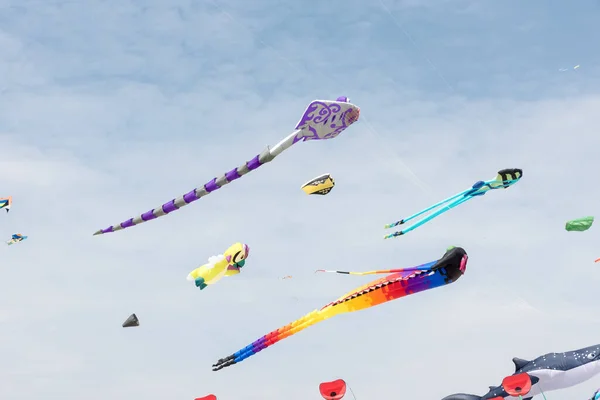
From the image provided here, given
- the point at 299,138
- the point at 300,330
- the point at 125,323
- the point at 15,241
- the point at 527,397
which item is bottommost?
the point at 527,397

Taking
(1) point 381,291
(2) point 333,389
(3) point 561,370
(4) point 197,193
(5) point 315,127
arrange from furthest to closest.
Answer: (3) point 561,370 < (2) point 333,389 < (4) point 197,193 < (5) point 315,127 < (1) point 381,291

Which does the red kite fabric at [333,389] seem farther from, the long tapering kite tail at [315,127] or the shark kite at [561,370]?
the long tapering kite tail at [315,127]

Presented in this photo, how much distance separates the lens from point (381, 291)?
31.0 meters

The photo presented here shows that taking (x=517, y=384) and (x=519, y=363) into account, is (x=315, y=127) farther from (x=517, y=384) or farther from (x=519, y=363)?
(x=519, y=363)

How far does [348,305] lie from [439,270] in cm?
483

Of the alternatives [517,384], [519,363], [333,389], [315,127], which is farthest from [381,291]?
[519,363]

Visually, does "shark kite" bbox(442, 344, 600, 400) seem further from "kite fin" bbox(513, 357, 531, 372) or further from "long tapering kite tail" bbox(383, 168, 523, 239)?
"long tapering kite tail" bbox(383, 168, 523, 239)

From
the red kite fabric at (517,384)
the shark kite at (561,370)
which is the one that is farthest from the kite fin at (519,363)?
the red kite fabric at (517,384)

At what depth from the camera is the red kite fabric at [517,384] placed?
3766 centimetres

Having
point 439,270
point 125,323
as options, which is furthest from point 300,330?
point 125,323

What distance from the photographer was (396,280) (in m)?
30.8

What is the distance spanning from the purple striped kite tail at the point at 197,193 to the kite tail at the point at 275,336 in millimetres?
7728

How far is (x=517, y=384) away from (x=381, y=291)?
1263 cm

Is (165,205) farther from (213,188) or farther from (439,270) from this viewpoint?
(439,270)
